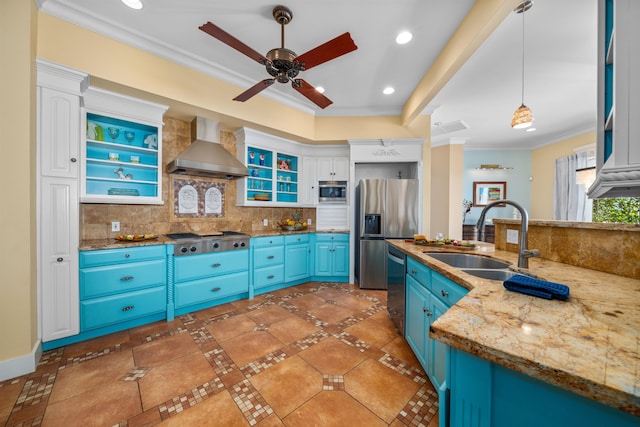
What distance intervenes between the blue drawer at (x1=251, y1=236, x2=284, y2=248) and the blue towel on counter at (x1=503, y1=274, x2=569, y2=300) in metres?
2.91

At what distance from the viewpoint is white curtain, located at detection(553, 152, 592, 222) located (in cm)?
515

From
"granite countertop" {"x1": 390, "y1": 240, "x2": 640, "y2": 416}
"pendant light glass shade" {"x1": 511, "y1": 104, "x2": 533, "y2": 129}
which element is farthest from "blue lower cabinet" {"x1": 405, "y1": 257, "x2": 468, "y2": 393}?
"pendant light glass shade" {"x1": 511, "y1": 104, "x2": 533, "y2": 129}

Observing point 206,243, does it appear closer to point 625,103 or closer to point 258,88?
point 258,88

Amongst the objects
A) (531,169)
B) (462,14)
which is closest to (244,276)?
(462,14)

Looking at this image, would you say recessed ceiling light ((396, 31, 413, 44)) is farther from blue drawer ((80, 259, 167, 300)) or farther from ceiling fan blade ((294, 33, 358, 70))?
blue drawer ((80, 259, 167, 300))

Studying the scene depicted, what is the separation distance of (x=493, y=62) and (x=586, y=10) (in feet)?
2.64

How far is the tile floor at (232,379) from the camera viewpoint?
1.46m

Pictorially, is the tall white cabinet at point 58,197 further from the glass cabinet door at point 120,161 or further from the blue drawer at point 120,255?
the glass cabinet door at point 120,161

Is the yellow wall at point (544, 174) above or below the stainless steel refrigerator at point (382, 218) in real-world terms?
above

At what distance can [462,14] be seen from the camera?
2.04 m

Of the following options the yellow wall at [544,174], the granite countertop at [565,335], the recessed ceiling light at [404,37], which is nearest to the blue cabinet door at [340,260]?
the recessed ceiling light at [404,37]

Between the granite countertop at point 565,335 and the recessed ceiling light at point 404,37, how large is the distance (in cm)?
237

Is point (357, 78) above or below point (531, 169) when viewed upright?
above

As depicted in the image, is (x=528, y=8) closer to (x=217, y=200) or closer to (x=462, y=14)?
(x=462, y=14)
